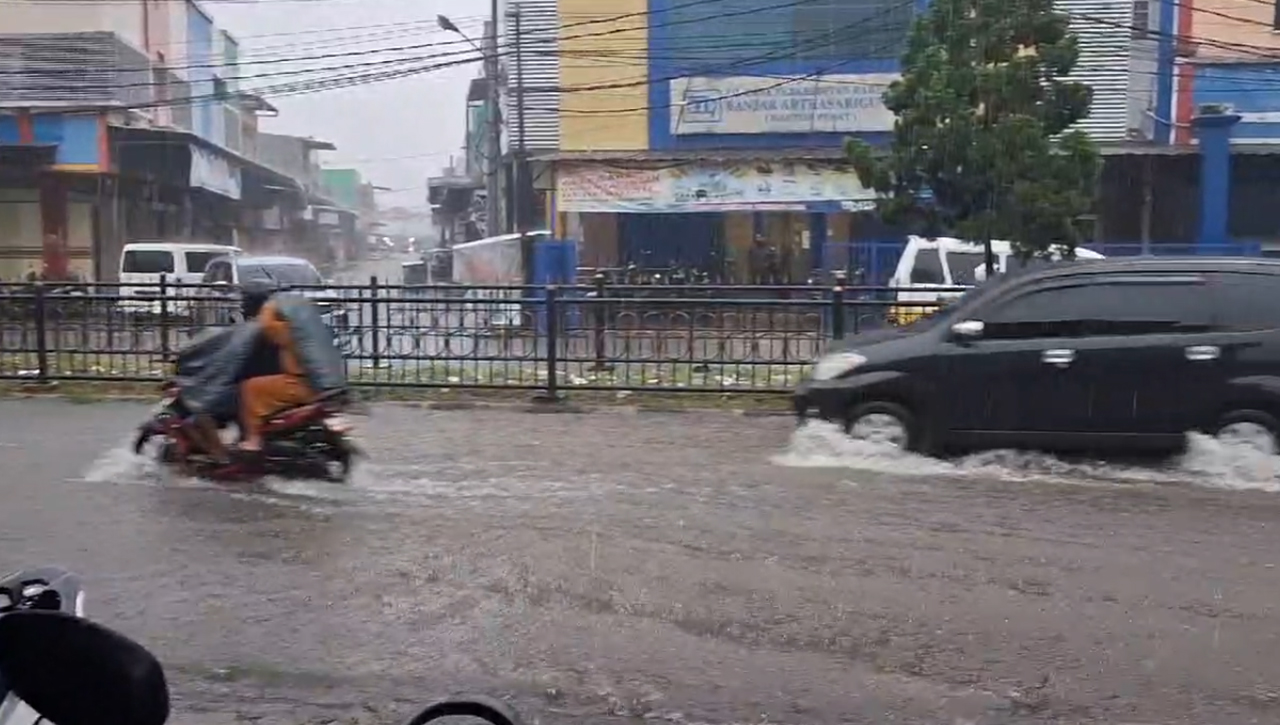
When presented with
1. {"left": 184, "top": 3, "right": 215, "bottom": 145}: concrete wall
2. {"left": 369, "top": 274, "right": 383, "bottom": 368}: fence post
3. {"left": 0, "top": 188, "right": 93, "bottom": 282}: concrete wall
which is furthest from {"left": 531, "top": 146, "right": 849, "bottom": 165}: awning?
{"left": 184, "top": 3, "right": 215, "bottom": 145}: concrete wall

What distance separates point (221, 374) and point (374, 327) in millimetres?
4074

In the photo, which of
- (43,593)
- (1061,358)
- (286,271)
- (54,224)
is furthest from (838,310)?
(54,224)

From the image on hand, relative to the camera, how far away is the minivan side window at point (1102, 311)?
916 centimetres

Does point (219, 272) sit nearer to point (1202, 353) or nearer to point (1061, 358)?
point (1061, 358)

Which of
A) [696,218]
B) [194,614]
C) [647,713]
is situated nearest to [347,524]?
[194,614]

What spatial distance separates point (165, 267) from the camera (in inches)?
945

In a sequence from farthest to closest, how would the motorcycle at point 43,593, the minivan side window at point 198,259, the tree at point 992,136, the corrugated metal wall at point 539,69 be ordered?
the corrugated metal wall at point 539,69 < the minivan side window at point 198,259 < the tree at point 992,136 < the motorcycle at point 43,593

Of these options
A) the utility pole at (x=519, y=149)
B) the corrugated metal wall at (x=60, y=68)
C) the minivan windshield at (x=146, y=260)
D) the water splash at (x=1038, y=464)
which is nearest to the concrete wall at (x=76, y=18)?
the corrugated metal wall at (x=60, y=68)

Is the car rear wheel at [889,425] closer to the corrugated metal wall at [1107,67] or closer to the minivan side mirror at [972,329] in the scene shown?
the minivan side mirror at [972,329]

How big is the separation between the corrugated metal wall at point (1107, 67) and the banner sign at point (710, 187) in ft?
17.8

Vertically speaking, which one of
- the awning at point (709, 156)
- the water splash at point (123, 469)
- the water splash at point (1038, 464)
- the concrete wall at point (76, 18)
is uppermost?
the concrete wall at point (76, 18)

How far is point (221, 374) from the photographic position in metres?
8.88

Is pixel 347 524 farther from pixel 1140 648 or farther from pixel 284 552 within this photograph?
pixel 1140 648

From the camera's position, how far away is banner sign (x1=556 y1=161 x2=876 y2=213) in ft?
84.4
